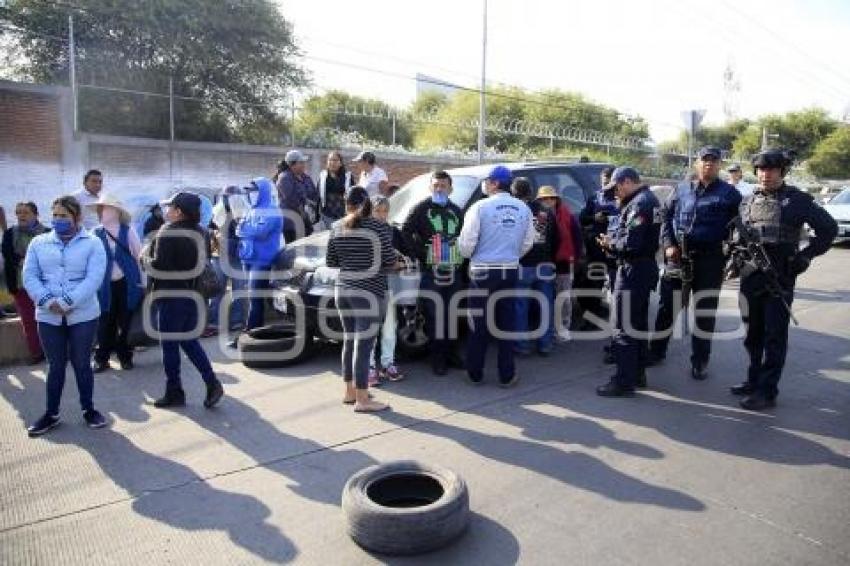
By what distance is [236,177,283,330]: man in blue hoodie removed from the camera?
6.69m

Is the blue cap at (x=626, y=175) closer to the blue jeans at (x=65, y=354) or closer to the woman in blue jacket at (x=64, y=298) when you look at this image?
the woman in blue jacket at (x=64, y=298)

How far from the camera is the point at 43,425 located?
4684 millimetres

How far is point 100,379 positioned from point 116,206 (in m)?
1.59

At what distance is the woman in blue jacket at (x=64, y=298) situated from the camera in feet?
15.2

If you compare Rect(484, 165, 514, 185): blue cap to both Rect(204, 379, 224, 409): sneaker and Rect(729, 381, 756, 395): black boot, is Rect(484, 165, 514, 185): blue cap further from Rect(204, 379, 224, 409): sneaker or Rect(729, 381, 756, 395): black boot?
Rect(204, 379, 224, 409): sneaker

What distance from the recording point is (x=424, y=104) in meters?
57.0

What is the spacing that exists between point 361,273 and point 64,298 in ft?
6.85

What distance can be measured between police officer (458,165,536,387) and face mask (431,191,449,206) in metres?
0.26

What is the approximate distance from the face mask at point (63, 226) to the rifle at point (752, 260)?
A: 504cm

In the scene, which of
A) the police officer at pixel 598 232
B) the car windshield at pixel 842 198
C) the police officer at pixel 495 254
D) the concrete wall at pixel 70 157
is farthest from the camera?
the car windshield at pixel 842 198

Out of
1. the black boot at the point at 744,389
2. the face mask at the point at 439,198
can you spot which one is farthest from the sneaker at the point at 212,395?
the black boot at the point at 744,389

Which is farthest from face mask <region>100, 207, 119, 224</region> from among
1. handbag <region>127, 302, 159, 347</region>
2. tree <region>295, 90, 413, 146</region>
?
tree <region>295, 90, 413, 146</region>

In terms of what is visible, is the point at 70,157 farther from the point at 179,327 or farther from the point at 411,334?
the point at 411,334

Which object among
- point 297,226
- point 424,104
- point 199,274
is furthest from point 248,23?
point 424,104
